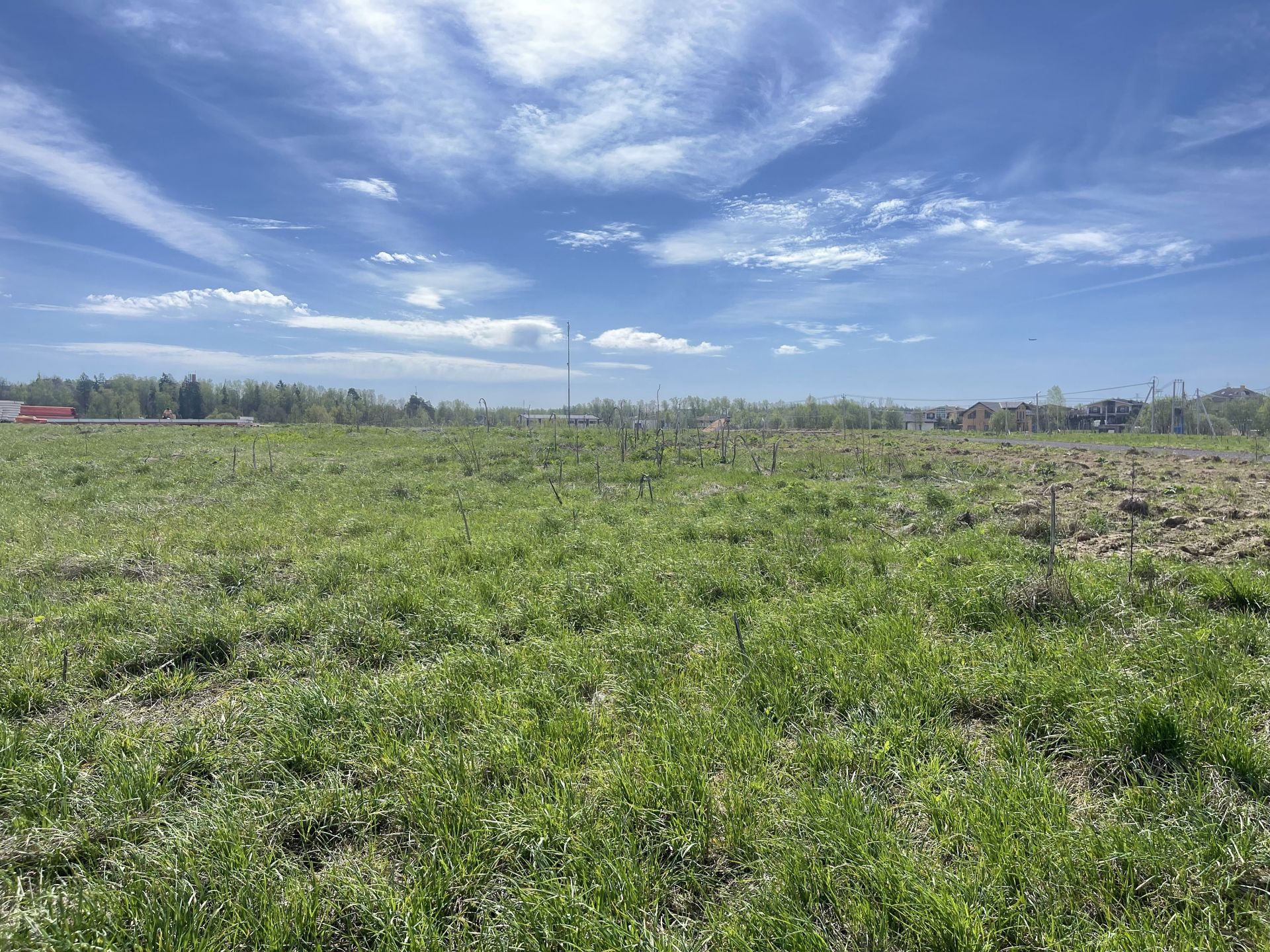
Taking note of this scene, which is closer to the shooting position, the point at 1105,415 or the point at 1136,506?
the point at 1136,506

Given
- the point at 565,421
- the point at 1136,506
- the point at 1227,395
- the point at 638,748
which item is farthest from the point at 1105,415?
the point at 638,748

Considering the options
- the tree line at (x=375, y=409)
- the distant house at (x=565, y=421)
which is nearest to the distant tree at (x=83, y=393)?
the tree line at (x=375, y=409)

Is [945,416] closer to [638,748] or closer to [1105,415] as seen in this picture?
[1105,415]

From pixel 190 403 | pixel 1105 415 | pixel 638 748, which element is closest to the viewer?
pixel 638 748

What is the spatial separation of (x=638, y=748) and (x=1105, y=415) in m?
104

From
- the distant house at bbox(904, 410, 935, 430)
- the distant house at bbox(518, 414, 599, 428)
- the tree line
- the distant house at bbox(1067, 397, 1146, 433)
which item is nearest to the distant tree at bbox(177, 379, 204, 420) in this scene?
the tree line

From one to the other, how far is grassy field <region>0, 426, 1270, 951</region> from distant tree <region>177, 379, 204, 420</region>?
4561 inches

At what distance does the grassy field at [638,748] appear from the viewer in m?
2.14

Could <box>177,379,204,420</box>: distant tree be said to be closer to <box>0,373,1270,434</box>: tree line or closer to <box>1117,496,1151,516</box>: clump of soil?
<box>0,373,1270,434</box>: tree line

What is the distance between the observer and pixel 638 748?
3.15m

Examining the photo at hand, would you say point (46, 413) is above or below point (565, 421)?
above

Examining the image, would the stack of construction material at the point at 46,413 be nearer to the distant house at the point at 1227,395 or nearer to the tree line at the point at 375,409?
the tree line at the point at 375,409

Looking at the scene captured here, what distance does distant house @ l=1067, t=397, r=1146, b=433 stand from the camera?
75.0 m

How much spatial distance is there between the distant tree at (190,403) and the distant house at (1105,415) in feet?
448
